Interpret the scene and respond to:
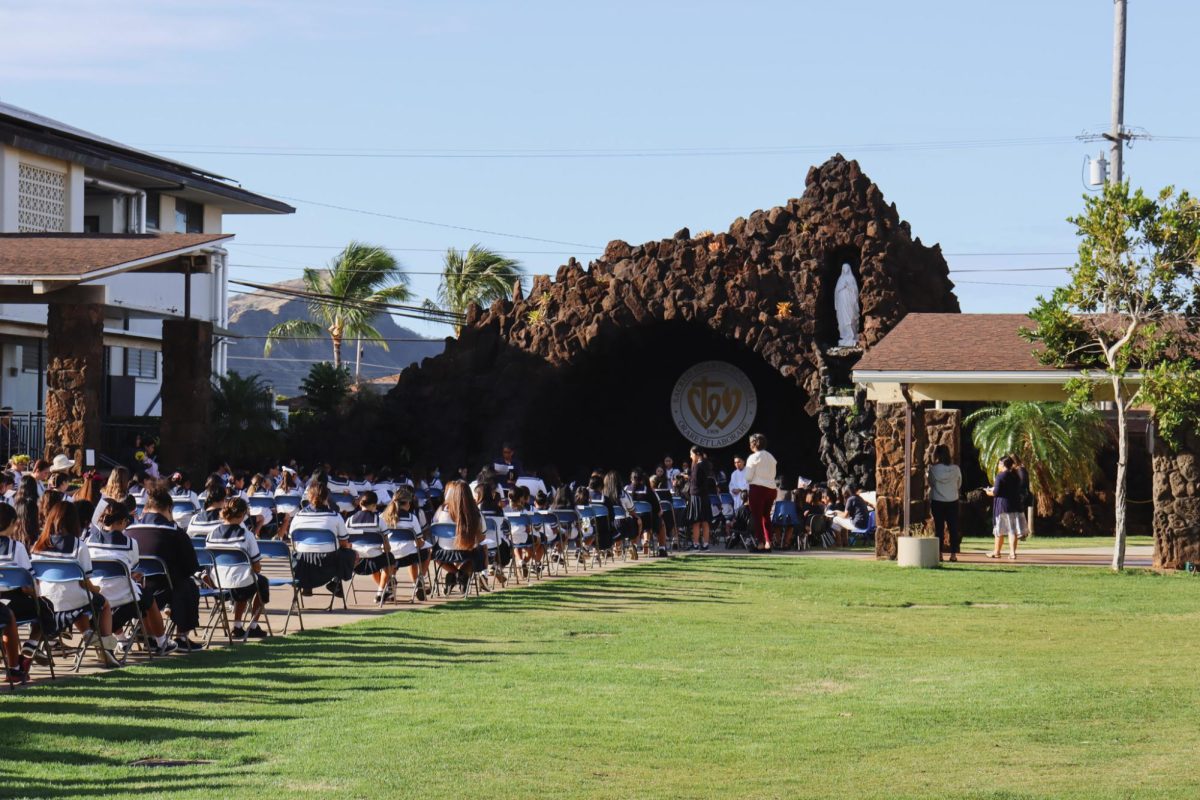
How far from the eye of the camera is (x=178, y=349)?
27.4 metres

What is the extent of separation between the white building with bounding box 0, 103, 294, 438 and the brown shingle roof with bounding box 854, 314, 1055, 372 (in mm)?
13354

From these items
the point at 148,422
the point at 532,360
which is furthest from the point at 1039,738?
the point at 148,422

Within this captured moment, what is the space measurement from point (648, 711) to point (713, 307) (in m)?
23.1

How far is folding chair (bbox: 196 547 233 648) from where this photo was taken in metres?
13.5

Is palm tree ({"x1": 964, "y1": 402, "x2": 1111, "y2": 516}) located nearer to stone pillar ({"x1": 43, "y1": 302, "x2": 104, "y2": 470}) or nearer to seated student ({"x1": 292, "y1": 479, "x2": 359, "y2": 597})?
stone pillar ({"x1": 43, "y1": 302, "x2": 104, "y2": 470})

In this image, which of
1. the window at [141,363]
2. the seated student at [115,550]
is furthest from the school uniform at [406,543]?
the window at [141,363]

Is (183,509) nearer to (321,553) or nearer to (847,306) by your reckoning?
(321,553)

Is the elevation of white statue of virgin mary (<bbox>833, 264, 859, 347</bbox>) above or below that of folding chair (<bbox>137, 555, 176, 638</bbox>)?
above

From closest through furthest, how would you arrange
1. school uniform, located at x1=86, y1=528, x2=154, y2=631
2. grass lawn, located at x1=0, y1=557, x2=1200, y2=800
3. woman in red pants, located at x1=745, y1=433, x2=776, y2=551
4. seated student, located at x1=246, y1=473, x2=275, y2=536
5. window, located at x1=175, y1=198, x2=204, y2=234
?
grass lawn, located at x1=0, y1=557, x2=1200, y2=800 < school uniform, located at x1=86, y1=528, x2=154, y2=631 < seated student, located at x1=246, y1=473, x2=275, y2=536 < woman in red pants, located at x1=745, y1=433, x2=776, y2=551 < window, located at x1=175, y1=198, x2=204, y2=234

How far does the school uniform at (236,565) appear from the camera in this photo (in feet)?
44.1

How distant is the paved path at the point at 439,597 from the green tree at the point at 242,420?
11.1 metres

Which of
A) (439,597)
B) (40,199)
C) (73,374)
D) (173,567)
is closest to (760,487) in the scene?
(439,597)

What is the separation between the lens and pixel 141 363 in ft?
135

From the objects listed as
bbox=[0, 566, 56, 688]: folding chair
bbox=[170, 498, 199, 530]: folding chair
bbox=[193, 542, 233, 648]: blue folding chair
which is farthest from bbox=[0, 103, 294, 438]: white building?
bbox=[0, 566, 56, 688]: folding chair
